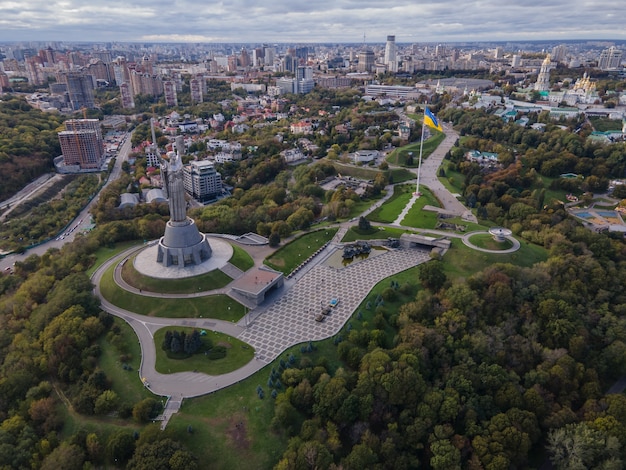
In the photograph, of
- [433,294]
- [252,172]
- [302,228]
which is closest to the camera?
[433,294]

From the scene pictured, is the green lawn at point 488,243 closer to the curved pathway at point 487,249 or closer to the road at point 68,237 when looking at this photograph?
the curved pathway at point 487,249

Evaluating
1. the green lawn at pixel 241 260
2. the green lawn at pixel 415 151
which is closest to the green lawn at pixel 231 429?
the green lawn at pixel 241 260

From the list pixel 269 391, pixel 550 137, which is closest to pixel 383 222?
pixel 269 391

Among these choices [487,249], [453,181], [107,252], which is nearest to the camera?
[487,249]

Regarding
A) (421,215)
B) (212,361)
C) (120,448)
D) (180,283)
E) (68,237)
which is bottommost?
(68,237)

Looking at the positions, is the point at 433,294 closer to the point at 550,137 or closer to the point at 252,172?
the point at 252,172

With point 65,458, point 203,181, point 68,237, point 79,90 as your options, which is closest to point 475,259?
→ point 65,458

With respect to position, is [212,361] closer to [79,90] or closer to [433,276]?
[433,276]

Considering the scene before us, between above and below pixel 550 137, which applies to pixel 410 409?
below
